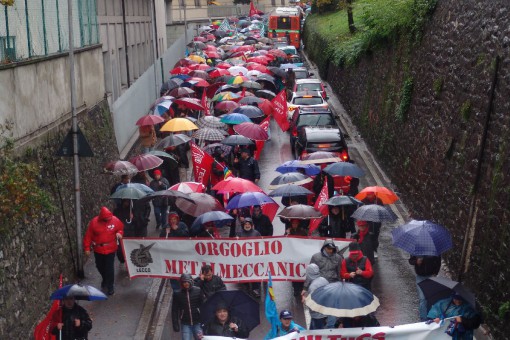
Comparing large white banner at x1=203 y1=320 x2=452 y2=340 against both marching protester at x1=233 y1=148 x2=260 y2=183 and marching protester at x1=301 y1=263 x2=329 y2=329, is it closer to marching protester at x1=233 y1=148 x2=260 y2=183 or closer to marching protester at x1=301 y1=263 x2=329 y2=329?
marching protester at x1=301 y1=263 x2=329 y2=329

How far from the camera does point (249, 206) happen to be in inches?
632

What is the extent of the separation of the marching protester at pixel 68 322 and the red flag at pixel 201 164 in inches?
343

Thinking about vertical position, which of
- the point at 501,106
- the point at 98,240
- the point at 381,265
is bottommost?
the point at 381,265

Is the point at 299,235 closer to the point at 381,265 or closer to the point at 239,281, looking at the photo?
the point at 239,281

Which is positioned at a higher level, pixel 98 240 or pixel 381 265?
pixel 98 240

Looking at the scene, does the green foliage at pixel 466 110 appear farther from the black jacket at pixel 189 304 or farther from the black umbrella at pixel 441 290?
the black jacket at pixel 189 304

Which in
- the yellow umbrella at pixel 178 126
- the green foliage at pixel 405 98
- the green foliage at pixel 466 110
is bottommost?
the yellow umbrella at pixel 178 126

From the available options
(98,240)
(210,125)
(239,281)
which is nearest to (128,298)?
(98,240)

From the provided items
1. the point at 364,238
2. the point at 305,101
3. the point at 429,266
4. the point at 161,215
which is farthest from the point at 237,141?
the point at 305,101

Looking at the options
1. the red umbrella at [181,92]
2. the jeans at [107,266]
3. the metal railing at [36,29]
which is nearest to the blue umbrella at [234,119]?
the metal railing at [36,29]

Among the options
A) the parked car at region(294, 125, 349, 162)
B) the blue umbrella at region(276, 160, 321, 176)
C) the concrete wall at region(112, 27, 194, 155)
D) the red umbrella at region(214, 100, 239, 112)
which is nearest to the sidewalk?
the blue umbrella at region(276, 160, 321, 176)

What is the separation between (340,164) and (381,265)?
2.26 metres

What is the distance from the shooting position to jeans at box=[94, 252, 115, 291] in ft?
49.4

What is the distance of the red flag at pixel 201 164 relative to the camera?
19.7 meters
